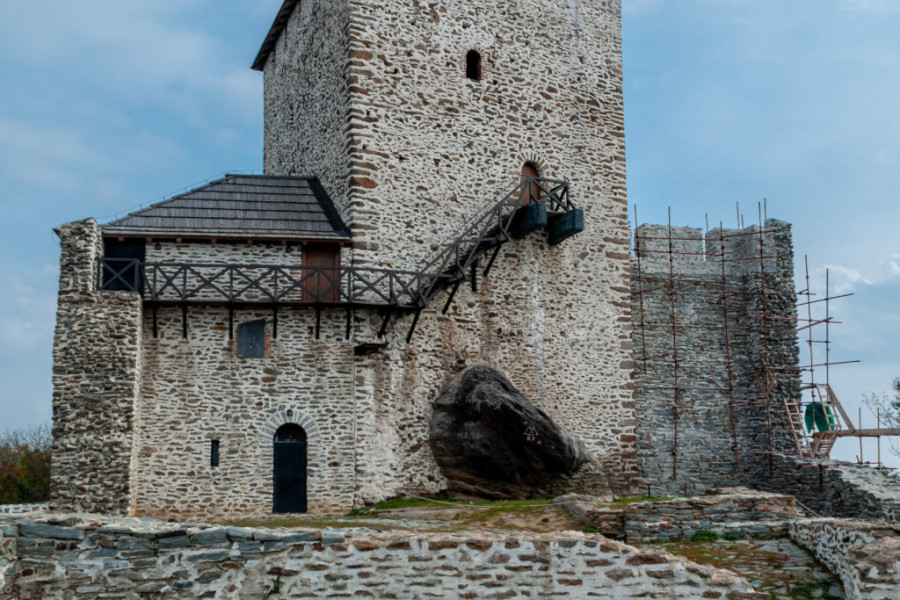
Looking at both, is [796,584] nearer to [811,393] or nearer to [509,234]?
[509,234]

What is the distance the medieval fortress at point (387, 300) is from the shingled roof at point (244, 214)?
0.06 metres

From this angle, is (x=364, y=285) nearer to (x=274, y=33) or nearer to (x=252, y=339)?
(x=252, y=339)

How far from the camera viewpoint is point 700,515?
13312 mm

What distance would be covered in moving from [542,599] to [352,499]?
319 inches

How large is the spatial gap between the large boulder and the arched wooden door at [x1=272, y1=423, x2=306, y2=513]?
248 cm

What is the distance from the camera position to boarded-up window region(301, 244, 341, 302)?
57.2 ft

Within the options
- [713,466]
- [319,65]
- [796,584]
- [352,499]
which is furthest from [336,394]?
[713,466]

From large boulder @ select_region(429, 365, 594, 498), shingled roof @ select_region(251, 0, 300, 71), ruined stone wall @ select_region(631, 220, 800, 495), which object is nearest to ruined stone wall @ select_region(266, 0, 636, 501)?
large boulder @ select_region(429, 365, 594, 498)

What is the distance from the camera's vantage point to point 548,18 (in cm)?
2089

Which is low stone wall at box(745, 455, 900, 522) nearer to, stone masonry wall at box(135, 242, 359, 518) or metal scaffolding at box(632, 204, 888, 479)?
metal scaffolding at box(632, 204, 888, 479)

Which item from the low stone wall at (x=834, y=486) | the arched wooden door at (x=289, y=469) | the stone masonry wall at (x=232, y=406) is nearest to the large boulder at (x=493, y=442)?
the stone masonry wall at (x=232, y=406)

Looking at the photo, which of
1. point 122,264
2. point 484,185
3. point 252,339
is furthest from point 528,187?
point 122,264

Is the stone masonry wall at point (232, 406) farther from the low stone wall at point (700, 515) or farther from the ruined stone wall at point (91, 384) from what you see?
the low stone wall at point (700, 515)

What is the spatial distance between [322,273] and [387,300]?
1.27 metres
